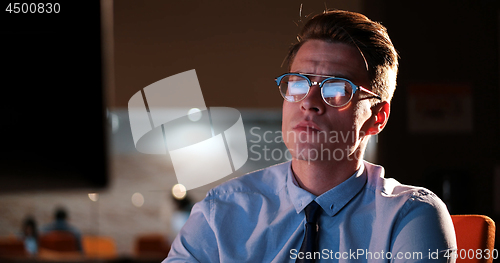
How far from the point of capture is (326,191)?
1.39m

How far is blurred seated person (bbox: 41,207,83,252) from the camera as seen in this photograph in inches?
157

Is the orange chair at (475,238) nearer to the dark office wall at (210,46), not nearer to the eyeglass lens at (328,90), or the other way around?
the eyeglass lens at (328,90)

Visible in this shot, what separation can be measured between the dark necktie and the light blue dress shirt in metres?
0.02

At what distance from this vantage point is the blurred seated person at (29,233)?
4.01 metres

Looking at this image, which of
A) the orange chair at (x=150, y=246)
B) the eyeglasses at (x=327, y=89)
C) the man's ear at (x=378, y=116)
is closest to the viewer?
the eyeglasses at (x=327, y=89)

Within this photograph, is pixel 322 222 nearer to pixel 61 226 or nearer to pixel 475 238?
pixel 475 238

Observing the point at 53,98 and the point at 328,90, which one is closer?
the point at 328,90

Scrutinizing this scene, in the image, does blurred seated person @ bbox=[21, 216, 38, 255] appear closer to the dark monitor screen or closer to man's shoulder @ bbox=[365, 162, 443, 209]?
the dark monitor screen

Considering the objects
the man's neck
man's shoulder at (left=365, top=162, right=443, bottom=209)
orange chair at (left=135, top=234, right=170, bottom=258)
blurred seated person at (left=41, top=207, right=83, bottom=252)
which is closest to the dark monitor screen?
blurred seated person at (left=41, top=207, right=83, bottom=252)

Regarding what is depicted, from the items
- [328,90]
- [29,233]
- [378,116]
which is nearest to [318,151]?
[328,90]

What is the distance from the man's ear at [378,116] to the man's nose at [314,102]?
0.77 ft

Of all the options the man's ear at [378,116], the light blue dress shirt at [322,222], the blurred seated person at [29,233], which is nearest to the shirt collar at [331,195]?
the light blue dress shirt at [322,222]

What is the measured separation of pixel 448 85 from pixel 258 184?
8.45 feet

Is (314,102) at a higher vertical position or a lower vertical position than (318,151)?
higher
